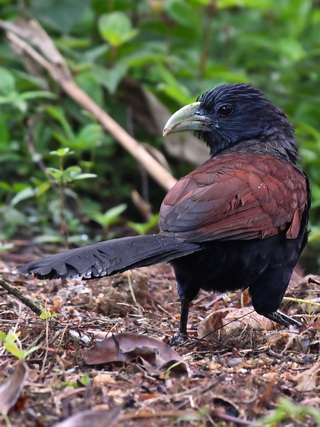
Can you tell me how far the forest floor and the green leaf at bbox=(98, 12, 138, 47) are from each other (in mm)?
3128

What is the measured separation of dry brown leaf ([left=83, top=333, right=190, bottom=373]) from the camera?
9.78ft

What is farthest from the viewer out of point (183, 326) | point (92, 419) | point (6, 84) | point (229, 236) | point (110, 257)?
point (6, 84)

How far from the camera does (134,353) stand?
3051 millimetres

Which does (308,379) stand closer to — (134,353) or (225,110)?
(134,353)

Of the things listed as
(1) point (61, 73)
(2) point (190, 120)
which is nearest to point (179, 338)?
(2) point (190, 120)

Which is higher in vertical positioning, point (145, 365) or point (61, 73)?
point (61, 73)

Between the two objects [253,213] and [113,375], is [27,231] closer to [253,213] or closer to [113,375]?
[253,213]

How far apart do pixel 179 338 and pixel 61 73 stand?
→ 3.79m

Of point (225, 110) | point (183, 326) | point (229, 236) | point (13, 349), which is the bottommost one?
point (183, 326)

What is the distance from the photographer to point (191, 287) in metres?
3.75

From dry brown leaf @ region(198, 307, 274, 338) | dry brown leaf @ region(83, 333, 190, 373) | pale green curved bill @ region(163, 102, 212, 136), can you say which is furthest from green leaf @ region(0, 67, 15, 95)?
dry brown leaf @ region(83, 333, 190, 373)

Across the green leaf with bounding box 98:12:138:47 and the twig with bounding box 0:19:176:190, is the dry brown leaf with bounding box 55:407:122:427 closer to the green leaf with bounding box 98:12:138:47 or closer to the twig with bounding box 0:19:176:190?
the twig with bounding box 0:19:176:190

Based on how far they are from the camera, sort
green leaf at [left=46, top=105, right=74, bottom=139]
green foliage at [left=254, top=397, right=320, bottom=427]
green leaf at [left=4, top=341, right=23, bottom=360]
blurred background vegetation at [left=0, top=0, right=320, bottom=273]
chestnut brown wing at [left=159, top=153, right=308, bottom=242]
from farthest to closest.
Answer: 1. blurred background vegetation at [left=0, top=0, right=320, bottom=273]
2. green leaf at [left=46, top=105, right=74, bottom=139]
3. chestnut brown wing at [left=159, top=153, right=308, bottom=242]
4. green leaf at [left=4, top=341, right=23, bottom=360]
5. green foliage at [left=254, top=397, right=320, bottom=427]

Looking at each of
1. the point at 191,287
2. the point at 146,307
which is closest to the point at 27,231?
the point at 146,307
